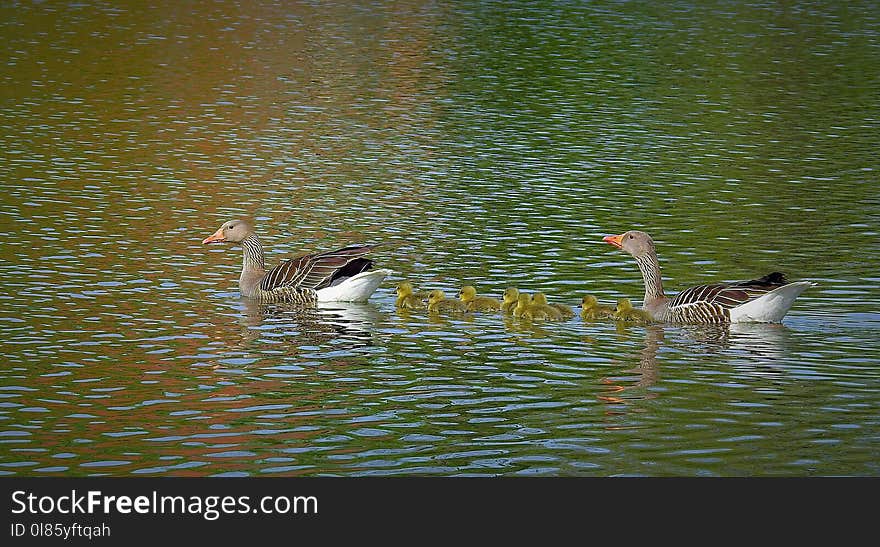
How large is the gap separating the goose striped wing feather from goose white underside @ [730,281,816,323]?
76mm

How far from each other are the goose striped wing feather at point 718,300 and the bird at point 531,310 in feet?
5.20

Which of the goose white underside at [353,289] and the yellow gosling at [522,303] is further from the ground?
the goose white underside at [353,289]

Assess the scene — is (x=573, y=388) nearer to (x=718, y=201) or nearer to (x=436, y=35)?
(x=718, y=201)

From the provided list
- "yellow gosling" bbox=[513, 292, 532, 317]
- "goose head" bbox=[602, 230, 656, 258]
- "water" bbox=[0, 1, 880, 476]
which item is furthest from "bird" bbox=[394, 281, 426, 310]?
"goose head" bbox=[602, 230, 656, 258]

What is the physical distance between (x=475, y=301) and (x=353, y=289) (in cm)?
176

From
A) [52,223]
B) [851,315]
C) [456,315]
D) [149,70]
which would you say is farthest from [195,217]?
[149,70]

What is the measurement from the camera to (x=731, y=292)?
2092 cm

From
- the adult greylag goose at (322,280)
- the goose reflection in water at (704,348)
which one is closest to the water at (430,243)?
the goose reflection in water at (704,348)

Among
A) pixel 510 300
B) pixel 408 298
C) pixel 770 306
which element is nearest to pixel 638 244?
pixel 510 300

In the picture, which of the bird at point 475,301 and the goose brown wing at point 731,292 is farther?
the bird at point 475,301

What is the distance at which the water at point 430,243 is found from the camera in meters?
15.9

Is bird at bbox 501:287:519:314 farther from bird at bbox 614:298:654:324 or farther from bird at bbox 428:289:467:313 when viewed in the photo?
bird at bbox 614:298:654:324

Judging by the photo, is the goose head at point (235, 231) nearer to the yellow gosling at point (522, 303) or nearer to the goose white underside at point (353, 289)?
the goose white underside at point (353, 289)

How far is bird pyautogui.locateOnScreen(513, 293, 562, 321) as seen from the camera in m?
21.2
